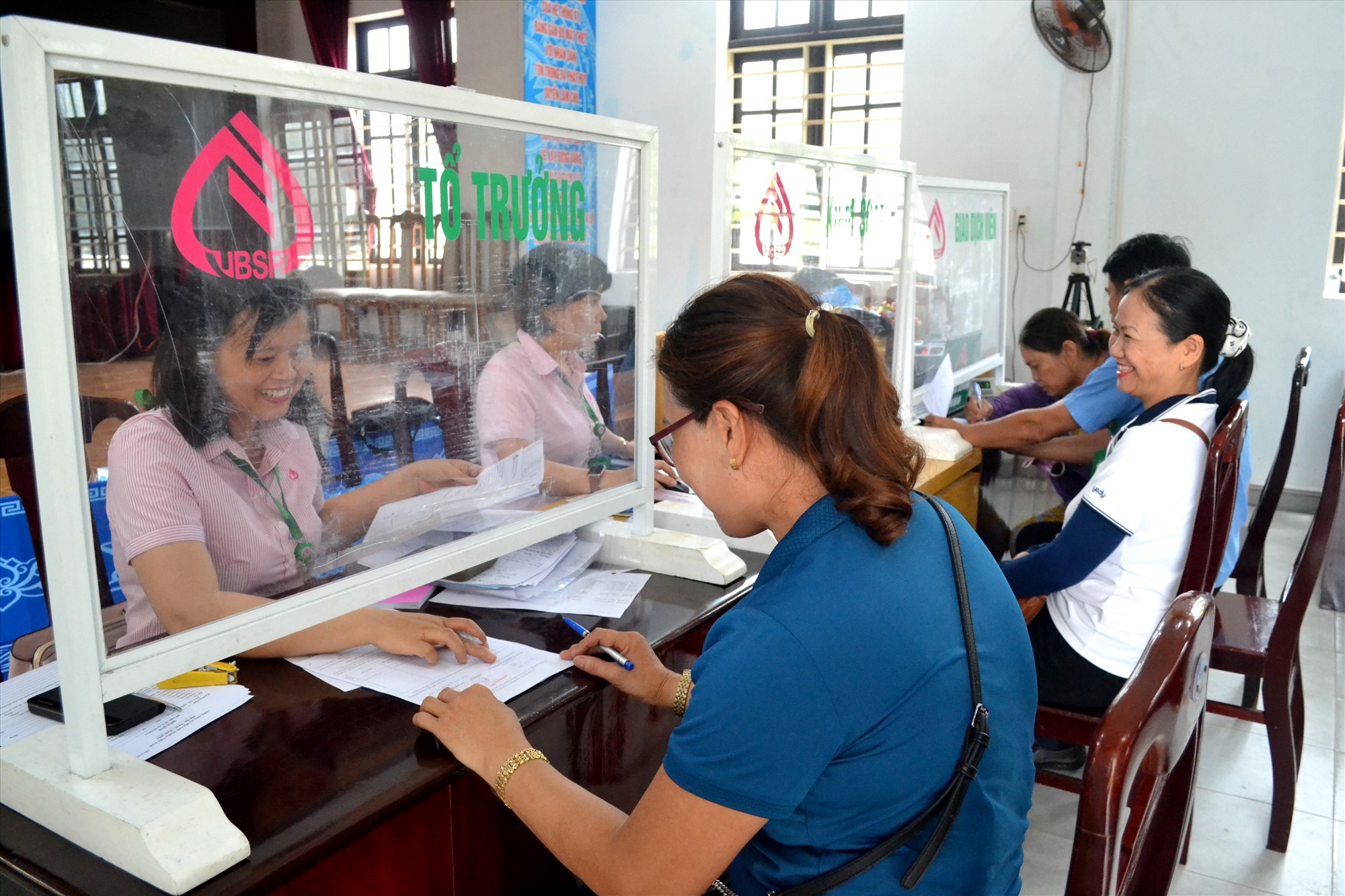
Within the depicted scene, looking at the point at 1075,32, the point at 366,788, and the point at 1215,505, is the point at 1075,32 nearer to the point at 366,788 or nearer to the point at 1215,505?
the point at 1215,505

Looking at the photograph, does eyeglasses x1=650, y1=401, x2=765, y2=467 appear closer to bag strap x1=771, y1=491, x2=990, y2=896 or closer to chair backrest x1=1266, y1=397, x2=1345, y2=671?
bag strap x1=771, y1=491, x2=990, y2=896

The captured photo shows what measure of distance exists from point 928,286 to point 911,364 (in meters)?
0.29

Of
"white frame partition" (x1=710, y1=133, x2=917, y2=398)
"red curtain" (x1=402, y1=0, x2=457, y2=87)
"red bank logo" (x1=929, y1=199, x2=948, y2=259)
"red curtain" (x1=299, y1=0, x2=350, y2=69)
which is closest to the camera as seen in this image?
"white frame partition" (x1=710, y1=133, x2=917, y2=398)

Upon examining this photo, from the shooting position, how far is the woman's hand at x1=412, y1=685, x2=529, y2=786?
91 centimetres

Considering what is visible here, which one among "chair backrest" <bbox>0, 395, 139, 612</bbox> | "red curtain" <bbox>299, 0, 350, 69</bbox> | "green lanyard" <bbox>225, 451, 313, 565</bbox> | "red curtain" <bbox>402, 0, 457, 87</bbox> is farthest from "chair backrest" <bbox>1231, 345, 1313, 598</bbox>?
"red curtain" <bbox>299, 0, 350, 69</bbox>

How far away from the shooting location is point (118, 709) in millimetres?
953

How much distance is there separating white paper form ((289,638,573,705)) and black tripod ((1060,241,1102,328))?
3750mm

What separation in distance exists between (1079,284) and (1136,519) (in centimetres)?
315

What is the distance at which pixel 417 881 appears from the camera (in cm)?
92

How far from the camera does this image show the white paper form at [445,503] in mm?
1097

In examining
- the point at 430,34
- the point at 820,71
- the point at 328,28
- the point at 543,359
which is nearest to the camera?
the point at 543,359

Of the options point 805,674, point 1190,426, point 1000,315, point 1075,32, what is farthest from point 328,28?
point 805,674

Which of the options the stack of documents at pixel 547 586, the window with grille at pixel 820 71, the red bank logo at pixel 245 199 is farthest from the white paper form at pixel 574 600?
the window with grille at pixel 820 71

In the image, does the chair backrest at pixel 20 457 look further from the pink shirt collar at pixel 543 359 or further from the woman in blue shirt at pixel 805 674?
the woman in blue shirt at pixel 805 674
